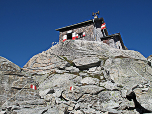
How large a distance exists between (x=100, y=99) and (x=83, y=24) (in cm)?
2268

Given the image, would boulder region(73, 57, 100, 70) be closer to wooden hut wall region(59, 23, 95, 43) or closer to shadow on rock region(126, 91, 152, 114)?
shadow on rock region(126, 91, 152, 114)

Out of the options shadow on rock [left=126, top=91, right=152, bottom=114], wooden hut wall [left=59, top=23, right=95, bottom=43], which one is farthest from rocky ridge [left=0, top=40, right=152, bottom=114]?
wooden hut wall [left=59, top=23, right=95, bottom=43]

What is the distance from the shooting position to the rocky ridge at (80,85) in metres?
9.97

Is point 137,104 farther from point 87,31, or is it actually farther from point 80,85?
point 87,31

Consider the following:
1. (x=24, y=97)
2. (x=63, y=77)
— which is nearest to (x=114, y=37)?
(x=63, y=77)

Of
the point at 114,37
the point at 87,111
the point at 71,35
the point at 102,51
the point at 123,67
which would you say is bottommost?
the point at 87,111

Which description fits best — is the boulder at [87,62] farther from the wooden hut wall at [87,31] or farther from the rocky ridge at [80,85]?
the wooden hut wall at [87,31]

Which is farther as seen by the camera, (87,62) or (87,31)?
(87,31)

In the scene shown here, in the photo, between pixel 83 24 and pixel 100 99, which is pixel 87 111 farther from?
pixel 83 24

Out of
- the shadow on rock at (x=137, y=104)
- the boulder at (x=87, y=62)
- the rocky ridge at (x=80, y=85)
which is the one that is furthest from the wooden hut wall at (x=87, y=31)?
the shadow on rock at (x=137, y=104)

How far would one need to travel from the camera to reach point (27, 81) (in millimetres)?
13914

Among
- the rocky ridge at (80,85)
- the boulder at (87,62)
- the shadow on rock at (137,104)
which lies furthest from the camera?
the boulder at (87,62)


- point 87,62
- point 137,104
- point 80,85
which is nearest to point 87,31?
point 87,62

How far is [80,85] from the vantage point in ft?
41.8
